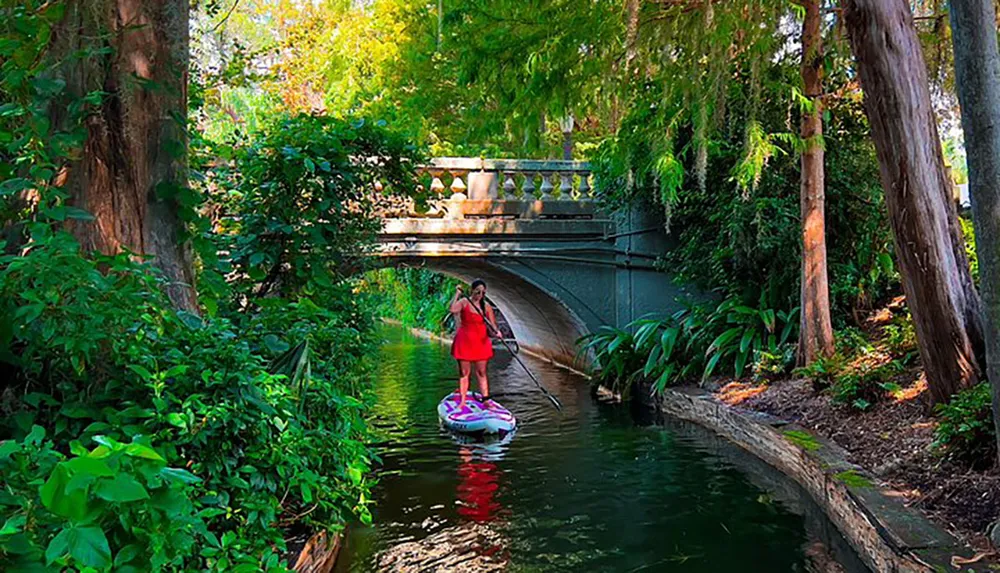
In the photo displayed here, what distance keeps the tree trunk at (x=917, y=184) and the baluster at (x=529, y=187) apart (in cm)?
784

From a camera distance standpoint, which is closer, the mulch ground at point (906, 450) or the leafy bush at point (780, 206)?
the mulch ground at point (906, 450)

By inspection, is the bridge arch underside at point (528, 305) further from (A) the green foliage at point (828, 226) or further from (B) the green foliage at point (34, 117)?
(B) the green foliage at point (34, 117)

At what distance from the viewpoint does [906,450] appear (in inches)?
242

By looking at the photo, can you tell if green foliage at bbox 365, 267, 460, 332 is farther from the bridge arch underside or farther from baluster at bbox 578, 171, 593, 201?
baluster at bbox 578, 171, 593, 201

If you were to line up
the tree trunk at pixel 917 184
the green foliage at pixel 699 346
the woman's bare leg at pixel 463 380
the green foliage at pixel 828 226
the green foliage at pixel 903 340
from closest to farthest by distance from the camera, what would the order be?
the tree trunk at pixel 917 184
the green foliage at pixel 903 340
the green foliage at pixel 828 226
the green foliage at pixel 699 346
the woman's bare leg at pixel 463 380

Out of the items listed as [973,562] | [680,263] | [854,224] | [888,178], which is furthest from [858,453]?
[680,263]

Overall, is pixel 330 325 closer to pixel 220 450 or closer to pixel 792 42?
pixel 220 450

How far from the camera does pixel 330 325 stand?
5.36 meters

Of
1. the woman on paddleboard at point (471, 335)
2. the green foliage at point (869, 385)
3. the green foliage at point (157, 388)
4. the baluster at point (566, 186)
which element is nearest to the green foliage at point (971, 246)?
the green foliage at point (869, 385)

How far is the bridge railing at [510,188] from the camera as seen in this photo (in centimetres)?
1293

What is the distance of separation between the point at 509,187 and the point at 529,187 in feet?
1.36

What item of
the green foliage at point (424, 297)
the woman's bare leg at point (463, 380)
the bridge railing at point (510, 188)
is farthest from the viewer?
the green foliage at point (424, 297)

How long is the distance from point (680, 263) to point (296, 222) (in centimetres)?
782

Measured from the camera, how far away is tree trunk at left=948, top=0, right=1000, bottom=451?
4.39 meters
